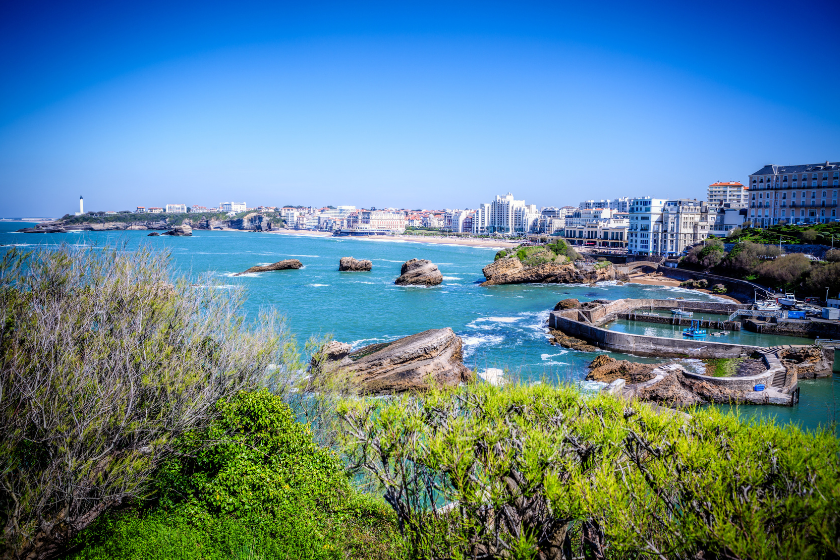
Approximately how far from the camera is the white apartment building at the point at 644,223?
97.9m

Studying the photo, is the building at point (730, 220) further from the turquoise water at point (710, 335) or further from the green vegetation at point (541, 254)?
the turquoise water at point (710, 335)

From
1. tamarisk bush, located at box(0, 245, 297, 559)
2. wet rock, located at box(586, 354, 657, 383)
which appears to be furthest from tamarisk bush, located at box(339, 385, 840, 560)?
wet rock, located at box(586, 354, 657, 383)

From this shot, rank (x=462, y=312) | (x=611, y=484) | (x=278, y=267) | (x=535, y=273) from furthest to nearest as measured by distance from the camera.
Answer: (x=278, y=267) → (x=535, y=273) → (x=462, y=312) → (x=611, y=484)

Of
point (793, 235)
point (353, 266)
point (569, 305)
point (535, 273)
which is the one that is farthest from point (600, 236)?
point (569, 305)

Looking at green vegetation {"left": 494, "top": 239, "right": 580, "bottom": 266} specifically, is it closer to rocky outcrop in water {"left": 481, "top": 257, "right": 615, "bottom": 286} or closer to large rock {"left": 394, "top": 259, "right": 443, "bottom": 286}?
rocky outcrop in water {"left": 481, "top": 257, "right": 615, "bottom": 286}

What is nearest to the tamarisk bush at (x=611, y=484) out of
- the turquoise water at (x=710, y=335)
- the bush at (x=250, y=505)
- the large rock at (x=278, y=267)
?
the bush at (x=250, y=505)

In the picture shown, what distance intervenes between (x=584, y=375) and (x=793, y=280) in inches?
1544

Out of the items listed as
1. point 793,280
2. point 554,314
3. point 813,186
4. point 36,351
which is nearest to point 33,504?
point 36,351

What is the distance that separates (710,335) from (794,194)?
64.2 meters

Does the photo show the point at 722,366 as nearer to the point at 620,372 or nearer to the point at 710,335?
the point at 620,372

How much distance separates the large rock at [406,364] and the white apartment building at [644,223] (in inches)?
3185

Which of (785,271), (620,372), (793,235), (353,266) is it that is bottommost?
(620,372)

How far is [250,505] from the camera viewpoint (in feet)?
32.8

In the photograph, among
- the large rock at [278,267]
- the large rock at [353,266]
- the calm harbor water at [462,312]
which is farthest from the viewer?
the large rock at [353,266]
